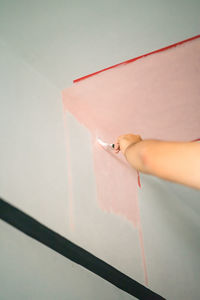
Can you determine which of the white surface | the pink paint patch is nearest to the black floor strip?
the white surface

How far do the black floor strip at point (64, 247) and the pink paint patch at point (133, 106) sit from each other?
0.34 m

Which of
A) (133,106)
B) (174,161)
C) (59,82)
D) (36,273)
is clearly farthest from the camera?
(133,106)

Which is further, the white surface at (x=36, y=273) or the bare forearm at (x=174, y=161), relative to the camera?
the white surface at (x=36, y=273)

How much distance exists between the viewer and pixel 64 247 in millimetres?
861

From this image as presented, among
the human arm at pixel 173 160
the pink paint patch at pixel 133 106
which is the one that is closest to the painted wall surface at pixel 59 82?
the pink paint patch at pixel 133 106

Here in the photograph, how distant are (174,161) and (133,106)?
92 cm

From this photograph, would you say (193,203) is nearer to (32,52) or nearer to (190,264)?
(190,264)

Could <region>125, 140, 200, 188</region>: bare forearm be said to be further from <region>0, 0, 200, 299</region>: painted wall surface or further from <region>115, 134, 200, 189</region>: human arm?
<region>0, 0, 200, 299</region>: painted wall surface

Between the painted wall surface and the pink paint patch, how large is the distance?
7 cm

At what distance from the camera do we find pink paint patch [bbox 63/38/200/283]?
118 centimetres

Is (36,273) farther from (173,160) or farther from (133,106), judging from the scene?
(133,106)

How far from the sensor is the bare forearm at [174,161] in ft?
1.74

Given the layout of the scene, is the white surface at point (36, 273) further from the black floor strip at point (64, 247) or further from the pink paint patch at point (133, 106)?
the pink paint patch at point (133, 106)

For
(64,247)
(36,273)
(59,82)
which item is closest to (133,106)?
(59,82)
